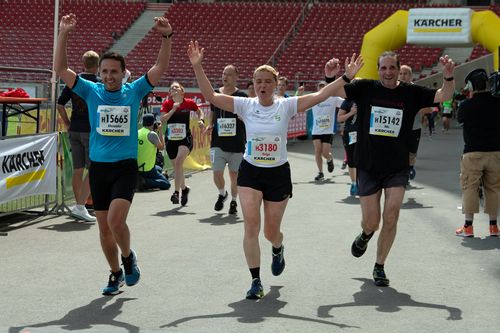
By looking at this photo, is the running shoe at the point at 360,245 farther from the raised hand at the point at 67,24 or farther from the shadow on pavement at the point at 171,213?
the shadow on pavement at the point at 171,213

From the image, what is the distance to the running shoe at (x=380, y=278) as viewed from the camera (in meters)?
6.93

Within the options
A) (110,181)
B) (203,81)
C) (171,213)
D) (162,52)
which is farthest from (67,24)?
(171,213)

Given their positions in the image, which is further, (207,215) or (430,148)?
(430,148)

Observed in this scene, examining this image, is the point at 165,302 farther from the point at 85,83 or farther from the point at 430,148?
the point at 430,148

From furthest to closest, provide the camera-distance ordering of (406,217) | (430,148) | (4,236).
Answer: (430,148)
(406,217)
(4,236)

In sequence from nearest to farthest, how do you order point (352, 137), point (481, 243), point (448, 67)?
point (448, 67), point (481, 243), point (352, 137)

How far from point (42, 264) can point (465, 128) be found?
4763mm

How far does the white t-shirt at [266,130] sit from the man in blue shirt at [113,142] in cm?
74

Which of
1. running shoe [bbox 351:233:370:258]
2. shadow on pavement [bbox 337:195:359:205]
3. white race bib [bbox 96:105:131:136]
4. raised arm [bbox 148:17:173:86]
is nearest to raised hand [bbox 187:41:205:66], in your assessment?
raised arm [bbox 148:17:173:86]

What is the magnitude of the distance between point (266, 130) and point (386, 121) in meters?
1.02

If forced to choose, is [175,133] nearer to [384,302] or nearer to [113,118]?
[113,118]

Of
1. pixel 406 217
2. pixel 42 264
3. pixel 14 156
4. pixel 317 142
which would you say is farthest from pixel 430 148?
pixel 42 264

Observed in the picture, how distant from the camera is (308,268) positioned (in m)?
7.62

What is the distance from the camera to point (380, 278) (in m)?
6.95
